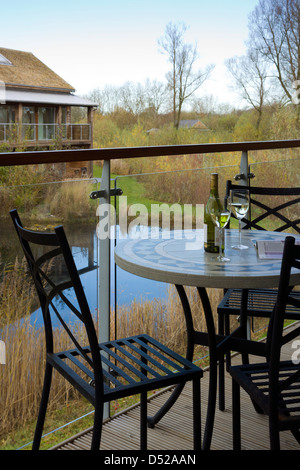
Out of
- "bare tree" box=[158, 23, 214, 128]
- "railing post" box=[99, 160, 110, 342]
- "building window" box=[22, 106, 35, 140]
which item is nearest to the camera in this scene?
"railing post" box=[99, 160, 110, 342]

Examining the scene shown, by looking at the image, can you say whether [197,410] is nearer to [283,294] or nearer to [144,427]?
[144,427]

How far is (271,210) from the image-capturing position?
8.95ft

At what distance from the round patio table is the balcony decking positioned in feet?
0.30

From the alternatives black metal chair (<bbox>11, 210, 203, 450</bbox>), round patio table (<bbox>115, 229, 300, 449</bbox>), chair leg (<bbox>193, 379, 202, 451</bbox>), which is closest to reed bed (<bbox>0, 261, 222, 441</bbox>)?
black metal chair (<bbox>11, 210, 203, 450</bbox>)

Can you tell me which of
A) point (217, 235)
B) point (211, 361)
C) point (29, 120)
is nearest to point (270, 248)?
point (217, 235)

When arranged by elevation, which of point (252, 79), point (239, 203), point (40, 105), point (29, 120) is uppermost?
point (252, 79)

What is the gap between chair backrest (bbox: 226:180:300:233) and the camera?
2664 mm

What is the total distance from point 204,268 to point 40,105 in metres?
26.3

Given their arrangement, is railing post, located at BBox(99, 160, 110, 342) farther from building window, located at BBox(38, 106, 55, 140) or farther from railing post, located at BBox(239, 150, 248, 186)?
building window, located at BBox(38, 106, 55, 140)

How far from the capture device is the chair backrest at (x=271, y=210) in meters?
2.66

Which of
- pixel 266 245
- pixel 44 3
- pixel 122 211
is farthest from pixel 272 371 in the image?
pixel 44 3

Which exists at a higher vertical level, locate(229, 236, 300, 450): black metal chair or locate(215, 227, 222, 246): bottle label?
Answer: locate(215, 227, 222, 246): bottle label

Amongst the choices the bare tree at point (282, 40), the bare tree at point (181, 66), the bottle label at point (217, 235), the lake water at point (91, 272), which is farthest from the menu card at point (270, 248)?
the bare tree at point (181, 66)

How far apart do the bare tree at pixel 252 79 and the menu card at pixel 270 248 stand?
1838cm
